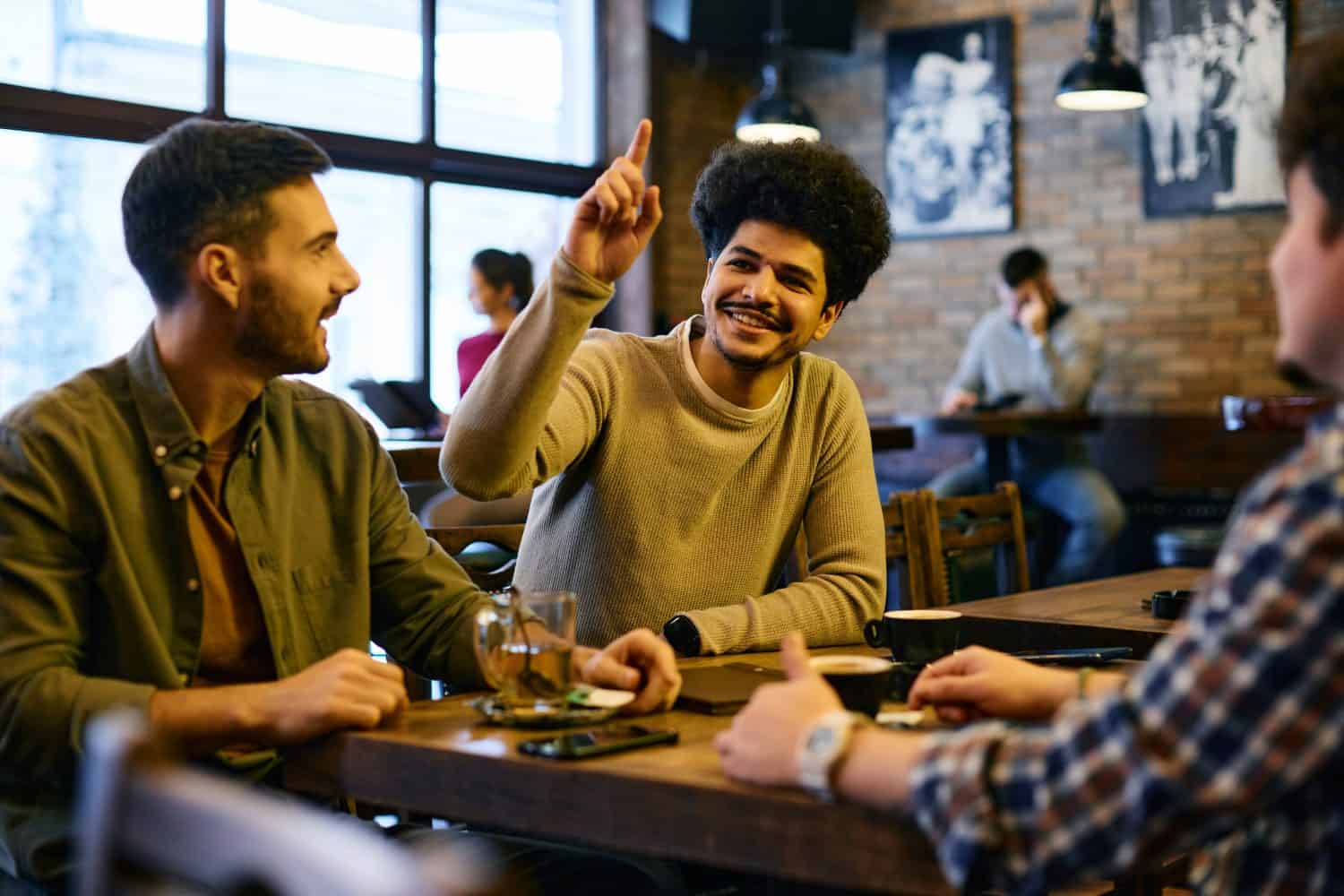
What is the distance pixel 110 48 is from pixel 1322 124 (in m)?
5.27

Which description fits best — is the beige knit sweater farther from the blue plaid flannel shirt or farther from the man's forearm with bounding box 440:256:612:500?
the blue plaid flannel shirt

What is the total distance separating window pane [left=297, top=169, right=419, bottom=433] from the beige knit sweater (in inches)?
164

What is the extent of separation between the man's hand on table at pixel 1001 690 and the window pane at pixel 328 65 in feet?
16.7

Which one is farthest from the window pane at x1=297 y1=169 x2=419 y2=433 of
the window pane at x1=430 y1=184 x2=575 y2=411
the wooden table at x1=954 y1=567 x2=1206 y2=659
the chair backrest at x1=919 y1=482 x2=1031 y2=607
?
the wooden table at x1=954 y1=567 x2=1206 y2=659

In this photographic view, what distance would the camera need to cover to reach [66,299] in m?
5.45

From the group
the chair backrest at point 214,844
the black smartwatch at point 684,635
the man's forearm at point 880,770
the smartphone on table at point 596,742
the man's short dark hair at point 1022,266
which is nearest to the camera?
the chair backrest at point 214,844

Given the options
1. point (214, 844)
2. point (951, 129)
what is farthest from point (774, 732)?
point (951, 129)

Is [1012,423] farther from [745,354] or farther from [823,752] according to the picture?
[823,752]

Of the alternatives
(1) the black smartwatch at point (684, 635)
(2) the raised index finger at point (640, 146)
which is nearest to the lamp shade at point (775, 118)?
(2) the raised index finger at point (640, 146)

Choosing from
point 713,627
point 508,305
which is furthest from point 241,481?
point 508,305

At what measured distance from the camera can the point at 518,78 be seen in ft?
22.9

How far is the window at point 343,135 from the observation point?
5.33m

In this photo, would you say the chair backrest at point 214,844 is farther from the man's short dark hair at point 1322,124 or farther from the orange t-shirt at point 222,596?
the orange t-shirt at point 222,596

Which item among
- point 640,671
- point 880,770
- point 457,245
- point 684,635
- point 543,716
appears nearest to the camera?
point 880,770
